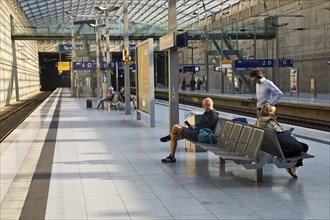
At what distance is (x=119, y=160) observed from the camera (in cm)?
1006

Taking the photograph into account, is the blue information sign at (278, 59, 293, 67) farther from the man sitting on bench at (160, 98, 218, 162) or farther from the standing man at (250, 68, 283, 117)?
the standing man at (250, 68, 283, 117)

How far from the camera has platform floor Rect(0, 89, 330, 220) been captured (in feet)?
19.8

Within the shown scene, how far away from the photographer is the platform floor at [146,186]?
604 cm

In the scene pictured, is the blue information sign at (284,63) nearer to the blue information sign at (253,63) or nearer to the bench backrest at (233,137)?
the blue information sign at (253,63)

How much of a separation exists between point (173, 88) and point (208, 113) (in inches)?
Result: 112

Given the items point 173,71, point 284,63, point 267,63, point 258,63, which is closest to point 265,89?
point 173,71

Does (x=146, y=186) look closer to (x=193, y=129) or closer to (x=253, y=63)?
(x=193, y=129)

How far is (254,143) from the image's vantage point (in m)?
7.47

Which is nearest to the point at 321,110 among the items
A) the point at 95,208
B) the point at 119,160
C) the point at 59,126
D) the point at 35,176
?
the point at 59,126

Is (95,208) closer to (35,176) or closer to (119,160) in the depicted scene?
(35,176)

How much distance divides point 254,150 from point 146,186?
1606 mm

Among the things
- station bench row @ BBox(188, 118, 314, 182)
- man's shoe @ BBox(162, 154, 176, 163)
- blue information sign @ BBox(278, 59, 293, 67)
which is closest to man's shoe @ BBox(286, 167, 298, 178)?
station bench row @ BBox(188, 118, 314, 182)

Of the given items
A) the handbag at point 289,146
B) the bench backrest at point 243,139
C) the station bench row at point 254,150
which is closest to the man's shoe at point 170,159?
the station bench row at point 254,150

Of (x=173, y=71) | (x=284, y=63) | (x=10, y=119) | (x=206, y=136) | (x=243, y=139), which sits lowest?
(x=10, y=119)
